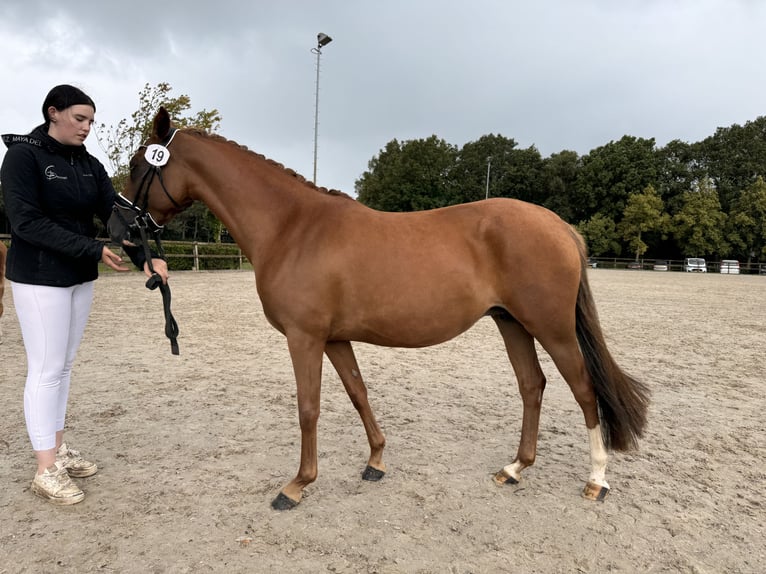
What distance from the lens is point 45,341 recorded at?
262cm

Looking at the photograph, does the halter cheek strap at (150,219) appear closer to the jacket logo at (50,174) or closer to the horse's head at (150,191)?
the horse's head at (150,191)

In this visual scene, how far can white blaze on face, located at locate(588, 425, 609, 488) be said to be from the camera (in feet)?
9.66

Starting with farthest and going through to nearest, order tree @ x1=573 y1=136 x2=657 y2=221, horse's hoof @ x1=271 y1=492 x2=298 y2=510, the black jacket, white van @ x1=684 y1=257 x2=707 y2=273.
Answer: tree @ x1=573 y1=136 x2=657 y2=221 < white van @ x1=684 y1=257 x2=707 y2=273 < horse's hoof @ x1=271 y1=492 x2=298 y2=510 < the black jacket

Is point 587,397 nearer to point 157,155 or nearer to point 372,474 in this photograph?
point 372,474

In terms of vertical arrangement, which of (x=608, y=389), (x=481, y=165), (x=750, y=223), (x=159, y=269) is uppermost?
(x=481, y=165)

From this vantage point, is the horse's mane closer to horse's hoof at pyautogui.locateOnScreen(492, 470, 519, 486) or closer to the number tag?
the number tag

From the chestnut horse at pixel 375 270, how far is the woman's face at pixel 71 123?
309 mm

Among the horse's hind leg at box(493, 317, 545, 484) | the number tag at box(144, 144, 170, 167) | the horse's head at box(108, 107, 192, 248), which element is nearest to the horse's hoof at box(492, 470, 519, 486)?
the horse's hind leg at box(493, 317, 545, 484)

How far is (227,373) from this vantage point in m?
5.59

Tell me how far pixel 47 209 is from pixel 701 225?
5155 centimetres

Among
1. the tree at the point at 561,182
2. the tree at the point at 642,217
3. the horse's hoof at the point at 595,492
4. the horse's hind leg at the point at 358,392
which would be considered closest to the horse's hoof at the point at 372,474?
the horse's hind leg at the point at 358,392

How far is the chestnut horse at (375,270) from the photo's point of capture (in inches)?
109

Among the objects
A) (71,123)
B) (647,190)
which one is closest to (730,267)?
(647,190)

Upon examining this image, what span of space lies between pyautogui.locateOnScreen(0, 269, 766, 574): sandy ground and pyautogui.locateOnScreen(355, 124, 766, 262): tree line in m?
41.4
